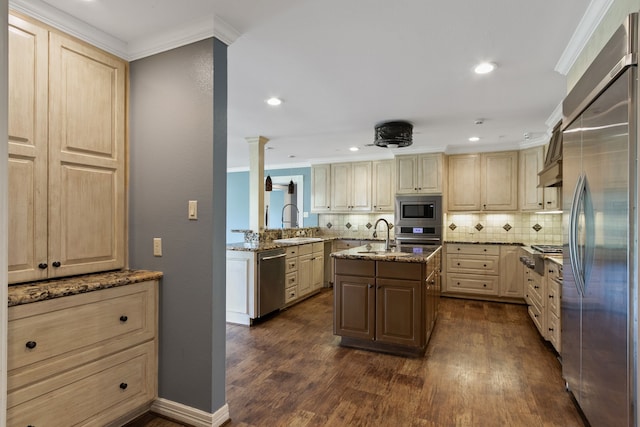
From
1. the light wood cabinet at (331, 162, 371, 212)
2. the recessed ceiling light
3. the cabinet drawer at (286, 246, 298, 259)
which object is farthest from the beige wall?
the light wood cabinet at (331, 162, 371, 212)

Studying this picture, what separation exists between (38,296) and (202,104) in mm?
1297

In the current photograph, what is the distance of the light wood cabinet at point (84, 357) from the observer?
4.99ft

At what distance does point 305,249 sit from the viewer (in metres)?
5.16

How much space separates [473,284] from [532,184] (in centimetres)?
175

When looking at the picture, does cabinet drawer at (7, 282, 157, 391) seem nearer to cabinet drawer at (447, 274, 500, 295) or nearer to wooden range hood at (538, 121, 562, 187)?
wooden range hood at (538, 121, 562, 187)

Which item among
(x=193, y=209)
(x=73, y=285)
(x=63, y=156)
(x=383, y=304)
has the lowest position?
(x=383, y=304)

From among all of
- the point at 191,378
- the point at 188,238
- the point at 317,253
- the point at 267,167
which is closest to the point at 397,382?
the point at 191,378

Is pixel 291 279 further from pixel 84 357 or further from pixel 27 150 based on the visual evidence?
pixel 27 150

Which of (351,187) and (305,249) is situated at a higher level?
(351,187)

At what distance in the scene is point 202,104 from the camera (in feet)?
6.70

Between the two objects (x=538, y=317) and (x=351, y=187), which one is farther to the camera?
(x=351, y=187)

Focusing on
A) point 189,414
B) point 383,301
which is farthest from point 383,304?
point 189,414

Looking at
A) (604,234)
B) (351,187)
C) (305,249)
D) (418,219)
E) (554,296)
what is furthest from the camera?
(351,187)

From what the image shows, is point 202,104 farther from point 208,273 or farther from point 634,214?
point 634,214
